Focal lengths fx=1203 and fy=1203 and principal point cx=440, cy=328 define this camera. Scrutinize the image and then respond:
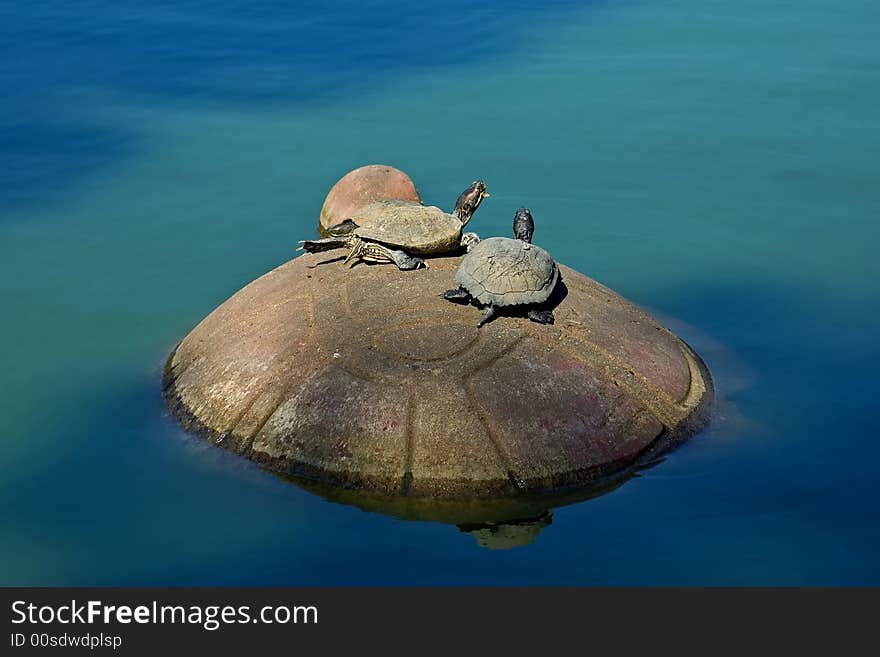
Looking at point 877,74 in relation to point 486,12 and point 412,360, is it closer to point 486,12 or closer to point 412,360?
point 486,12

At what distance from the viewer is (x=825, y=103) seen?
13.7 metres

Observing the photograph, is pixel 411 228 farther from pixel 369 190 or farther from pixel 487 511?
pixel 369 190

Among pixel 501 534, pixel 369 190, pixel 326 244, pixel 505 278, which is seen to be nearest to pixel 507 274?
pixel 505 278

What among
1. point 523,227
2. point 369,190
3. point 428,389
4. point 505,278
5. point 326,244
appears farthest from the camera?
point 369,190

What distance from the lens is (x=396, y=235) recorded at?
284 inches

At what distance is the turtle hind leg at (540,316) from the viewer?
268 inches

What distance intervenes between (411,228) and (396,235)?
0.36 ft

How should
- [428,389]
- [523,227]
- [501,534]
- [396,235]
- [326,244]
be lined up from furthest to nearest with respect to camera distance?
1. [523,227]
2. [326,244]
3. [396,235]
4. [428,389]
5. [501,534]

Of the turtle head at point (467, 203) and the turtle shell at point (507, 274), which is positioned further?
the turtle head at point (467, 203)

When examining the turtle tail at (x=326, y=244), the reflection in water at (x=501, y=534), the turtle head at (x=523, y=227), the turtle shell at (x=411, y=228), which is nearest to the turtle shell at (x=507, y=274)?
the turtle shell at (x=411, y=228)

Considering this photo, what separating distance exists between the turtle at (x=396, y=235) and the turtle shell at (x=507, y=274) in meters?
0.35

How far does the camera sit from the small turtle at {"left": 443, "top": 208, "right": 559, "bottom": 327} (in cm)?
673

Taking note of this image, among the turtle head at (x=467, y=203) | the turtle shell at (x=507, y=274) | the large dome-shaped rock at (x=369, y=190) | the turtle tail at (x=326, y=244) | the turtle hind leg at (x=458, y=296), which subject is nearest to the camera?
the turtle shell at (x=507, y=274)

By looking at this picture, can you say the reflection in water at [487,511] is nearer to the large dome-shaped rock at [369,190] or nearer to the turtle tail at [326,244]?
the turtle tail at [326,244]
